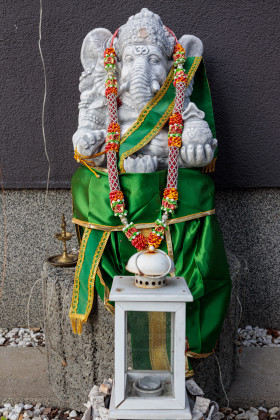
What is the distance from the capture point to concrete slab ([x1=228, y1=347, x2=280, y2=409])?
6.29 feet

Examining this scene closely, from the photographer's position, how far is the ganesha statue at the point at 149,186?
5.50 ft

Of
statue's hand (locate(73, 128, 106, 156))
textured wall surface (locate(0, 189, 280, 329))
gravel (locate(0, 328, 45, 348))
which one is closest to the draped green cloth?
statue's hand (locate(73, 128, 106, 156))

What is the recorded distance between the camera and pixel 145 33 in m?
1.81

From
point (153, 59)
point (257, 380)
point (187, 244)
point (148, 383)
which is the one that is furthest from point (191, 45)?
point (257, 380)

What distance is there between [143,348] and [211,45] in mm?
2005

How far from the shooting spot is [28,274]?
8.94 ft

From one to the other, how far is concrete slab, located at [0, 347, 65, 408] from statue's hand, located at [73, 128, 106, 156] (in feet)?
4.02

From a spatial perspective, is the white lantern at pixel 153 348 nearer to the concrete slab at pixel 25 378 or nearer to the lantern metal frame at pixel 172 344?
the lantern metal frame at pixel 172 344

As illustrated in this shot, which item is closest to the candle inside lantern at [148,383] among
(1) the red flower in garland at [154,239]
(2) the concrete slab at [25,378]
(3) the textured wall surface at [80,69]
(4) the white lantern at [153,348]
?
(4) the white lantern at [153,348]

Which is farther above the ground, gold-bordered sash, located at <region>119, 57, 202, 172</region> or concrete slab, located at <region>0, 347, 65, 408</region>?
gold-bordered sash, located at <region>119, 57, 202, 172</region>

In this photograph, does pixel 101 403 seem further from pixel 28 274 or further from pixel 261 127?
pixel 261 127

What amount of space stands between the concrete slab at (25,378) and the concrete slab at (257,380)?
0.91 meters

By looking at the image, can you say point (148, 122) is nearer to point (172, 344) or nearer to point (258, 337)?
point (172, 344)

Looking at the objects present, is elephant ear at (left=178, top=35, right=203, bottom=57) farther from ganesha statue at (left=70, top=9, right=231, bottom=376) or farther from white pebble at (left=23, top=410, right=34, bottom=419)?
white pebble at (left=23, top=410, right=34, bottom=419)
